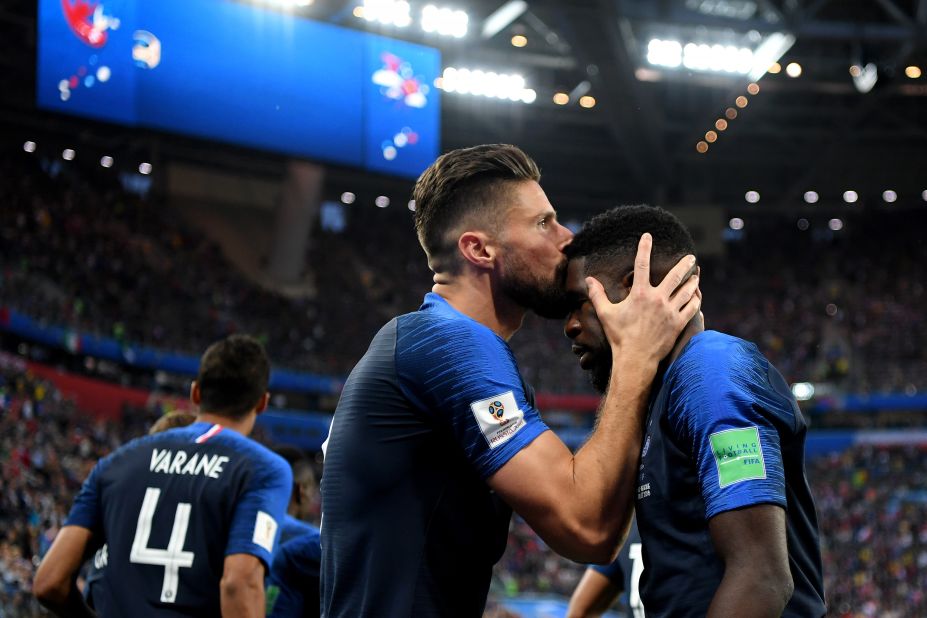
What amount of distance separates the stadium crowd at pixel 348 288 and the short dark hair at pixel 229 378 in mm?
19389

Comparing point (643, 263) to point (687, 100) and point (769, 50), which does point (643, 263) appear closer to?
point (769, 50)

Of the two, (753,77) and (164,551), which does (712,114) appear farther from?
(164,551)

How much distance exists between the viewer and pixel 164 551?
3.53 metres

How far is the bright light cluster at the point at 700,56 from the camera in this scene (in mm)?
25891

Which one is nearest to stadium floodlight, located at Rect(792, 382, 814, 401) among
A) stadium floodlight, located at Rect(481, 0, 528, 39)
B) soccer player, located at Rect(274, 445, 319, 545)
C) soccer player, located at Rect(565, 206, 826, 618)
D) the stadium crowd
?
the stadium crowd

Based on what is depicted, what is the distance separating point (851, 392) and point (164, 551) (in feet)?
105

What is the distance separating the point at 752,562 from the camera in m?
1.84

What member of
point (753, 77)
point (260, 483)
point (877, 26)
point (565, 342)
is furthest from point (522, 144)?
point (260, 483)

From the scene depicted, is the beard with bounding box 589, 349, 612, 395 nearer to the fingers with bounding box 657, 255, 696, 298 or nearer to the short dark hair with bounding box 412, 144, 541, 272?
the fingers with bounding box 657, 255, 696, 298

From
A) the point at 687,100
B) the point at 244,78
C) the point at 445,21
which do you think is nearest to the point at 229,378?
the point at 244,78

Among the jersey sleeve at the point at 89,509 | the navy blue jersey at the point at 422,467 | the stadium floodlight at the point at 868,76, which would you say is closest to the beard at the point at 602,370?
the navy blue jersey at the point at 422,467

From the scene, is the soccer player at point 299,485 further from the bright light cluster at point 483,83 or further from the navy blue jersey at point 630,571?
the bright light cluster at point 483,83

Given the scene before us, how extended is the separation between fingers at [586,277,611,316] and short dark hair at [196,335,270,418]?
6.24 ft

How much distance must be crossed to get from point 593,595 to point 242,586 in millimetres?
1482
